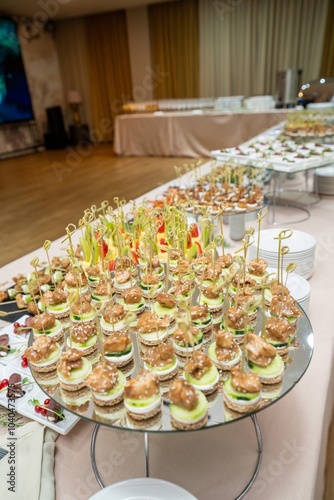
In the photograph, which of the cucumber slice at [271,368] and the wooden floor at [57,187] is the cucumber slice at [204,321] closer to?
the cucumber slice at [271,368]

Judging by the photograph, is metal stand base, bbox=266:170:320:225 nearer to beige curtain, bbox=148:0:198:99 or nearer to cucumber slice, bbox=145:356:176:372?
cucumber slice, bbox=145:356:176:372

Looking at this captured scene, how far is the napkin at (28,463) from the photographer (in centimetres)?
94

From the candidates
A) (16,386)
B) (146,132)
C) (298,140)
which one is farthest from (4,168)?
(16,386)

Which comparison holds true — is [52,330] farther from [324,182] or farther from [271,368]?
[324,182]

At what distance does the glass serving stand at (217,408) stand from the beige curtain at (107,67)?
934 cm

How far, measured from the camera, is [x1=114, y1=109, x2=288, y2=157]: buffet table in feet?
19.7

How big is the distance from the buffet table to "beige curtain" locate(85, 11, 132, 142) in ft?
8.76

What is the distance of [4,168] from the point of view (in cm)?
746

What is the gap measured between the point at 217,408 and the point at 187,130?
20.9 feet

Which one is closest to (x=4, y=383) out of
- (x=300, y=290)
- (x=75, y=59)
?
(x=300, y=290)

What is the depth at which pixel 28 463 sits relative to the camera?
3.27ft

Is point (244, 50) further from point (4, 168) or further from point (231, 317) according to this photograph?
point (231, 317)

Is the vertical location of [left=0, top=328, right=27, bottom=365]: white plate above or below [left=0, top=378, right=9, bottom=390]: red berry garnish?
below

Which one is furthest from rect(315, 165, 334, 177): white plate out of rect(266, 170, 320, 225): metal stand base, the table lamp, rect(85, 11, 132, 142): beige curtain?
the table lamp
